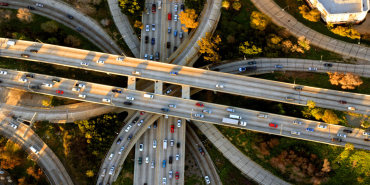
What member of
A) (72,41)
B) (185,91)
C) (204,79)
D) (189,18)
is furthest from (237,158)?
(72,41)

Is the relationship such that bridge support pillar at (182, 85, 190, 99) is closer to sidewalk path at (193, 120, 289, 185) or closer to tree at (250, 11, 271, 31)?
sidewalk path at (193, 120, 289, 185)

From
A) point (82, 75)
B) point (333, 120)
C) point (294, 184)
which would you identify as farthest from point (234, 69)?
point (82, 75)

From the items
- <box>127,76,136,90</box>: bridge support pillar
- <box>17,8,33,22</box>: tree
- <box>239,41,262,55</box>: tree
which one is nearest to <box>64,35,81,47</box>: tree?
<box>17,8,33,22</box>: tree

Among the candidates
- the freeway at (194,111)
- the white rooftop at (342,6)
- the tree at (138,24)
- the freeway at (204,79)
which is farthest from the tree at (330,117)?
the tree at (138,24)

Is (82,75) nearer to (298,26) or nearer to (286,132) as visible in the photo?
(286,132)

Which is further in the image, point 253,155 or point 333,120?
point 253,155

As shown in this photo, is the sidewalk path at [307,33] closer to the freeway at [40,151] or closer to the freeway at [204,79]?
the freeway at [204,79]
